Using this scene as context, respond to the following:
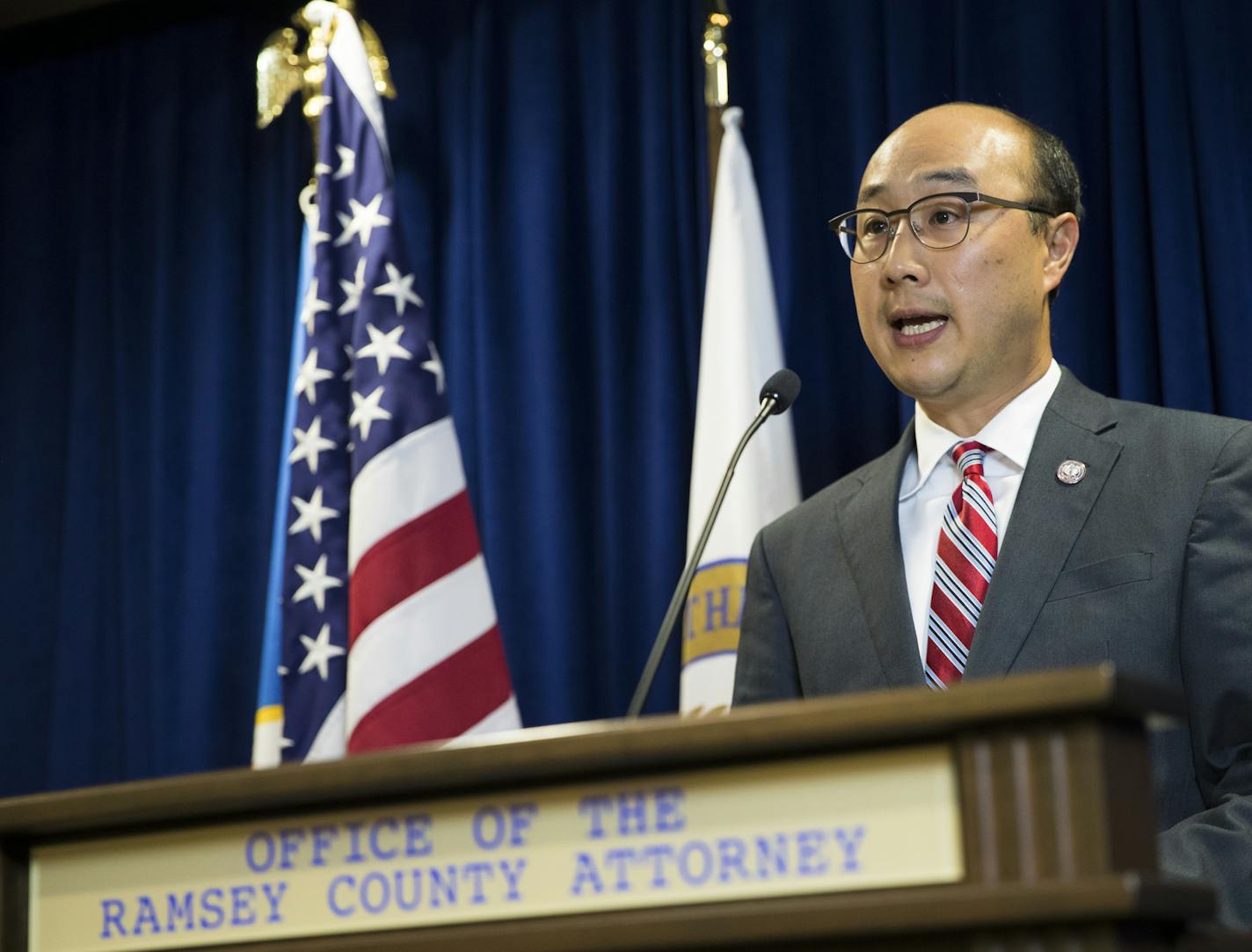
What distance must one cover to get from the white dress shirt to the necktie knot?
1 cm

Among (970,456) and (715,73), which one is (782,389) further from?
(715,73)

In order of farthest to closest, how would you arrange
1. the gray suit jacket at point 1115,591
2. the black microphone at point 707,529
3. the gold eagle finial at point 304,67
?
the gold eagle finial at point 304,67
the gray suit jacket at point 1115,591
the black microphone at point 707,529

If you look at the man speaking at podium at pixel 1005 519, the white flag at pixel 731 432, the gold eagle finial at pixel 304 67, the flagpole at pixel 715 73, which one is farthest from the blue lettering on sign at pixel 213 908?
the gold eagle finial at pixel 304 67

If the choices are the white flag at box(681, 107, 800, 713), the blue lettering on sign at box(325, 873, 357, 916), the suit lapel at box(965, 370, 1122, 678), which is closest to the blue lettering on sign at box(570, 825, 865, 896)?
the blue lettering on sign at box(325, 873, 357, 916)

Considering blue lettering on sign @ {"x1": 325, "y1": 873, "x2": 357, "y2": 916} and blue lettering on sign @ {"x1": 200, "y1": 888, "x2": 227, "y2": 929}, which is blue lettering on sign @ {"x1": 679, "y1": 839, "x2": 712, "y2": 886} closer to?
blue lettering on sign @ {"x1": 325, "y1": 873, "x2": 357, "y2": 916}

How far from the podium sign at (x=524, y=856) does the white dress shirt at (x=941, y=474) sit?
1.11 m

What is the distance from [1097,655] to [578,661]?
175cm

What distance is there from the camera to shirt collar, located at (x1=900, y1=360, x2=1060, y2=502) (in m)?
2.25

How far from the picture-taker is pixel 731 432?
3184mm

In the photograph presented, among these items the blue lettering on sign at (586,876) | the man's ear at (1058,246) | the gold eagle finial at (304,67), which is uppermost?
the gold eagle finial at (304,67)

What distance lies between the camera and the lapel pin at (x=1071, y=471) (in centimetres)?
210

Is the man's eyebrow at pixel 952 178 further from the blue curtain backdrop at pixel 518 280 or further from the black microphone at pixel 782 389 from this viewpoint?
the blue curtain backdrop at pixel 518 280

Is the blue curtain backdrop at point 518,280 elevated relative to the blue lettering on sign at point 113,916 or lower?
elevated

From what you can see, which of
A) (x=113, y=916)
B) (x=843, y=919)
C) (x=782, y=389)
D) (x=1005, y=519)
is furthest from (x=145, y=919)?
(x=1005, y=519)
